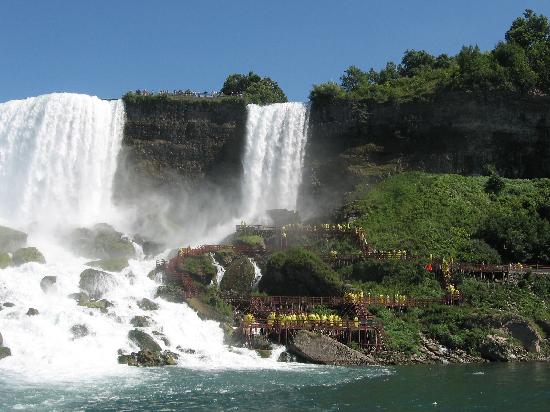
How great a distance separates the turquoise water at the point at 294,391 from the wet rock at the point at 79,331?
488 centimetres

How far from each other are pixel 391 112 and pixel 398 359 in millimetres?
28964

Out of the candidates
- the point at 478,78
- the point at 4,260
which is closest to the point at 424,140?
the point at 478,78

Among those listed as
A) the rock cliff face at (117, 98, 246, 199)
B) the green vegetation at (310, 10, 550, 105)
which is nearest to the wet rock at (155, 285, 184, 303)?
the rock cliff face at (117, 98, 246, 199)

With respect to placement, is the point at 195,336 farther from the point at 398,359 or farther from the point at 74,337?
the point at 398,359

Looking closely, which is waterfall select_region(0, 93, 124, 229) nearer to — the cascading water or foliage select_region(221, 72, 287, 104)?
the cascading water

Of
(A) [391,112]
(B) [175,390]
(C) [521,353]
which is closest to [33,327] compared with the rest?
(B) [175,390]

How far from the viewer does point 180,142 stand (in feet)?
197

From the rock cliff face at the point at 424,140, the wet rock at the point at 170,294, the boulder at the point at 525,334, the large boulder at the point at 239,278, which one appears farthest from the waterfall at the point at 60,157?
the boulder at the point at 525,334

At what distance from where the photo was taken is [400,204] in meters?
48.3

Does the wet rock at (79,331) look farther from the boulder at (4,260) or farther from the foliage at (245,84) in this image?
the foliage at (245,84)

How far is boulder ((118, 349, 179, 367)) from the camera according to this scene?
95.2 ft

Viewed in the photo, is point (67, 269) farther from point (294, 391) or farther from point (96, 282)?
point (294, 391)

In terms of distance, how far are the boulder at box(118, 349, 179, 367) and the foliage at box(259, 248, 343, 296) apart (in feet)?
33.0

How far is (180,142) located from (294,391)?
1559 inches
